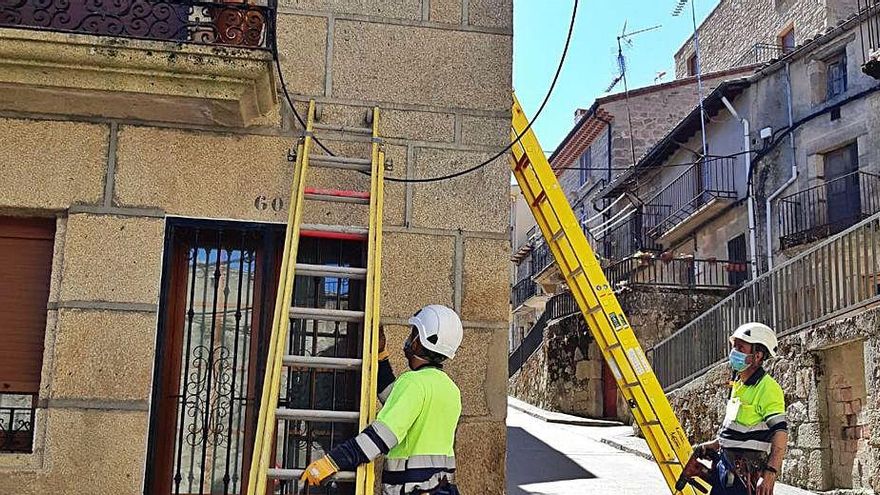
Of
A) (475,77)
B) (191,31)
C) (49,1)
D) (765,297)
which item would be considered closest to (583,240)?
(475,77)

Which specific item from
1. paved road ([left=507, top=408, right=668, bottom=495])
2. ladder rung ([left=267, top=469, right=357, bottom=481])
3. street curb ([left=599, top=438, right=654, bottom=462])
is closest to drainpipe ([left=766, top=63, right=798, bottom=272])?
paved road ([left=507, top=408, right=668, bottom=495])

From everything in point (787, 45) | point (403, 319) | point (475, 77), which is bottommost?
point (403, 319)

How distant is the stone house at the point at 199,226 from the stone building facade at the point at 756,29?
18.7 metres

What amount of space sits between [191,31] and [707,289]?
17.9 m

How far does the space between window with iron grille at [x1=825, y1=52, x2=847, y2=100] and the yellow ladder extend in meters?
15.8

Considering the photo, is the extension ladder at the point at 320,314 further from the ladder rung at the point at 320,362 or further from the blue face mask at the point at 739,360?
the blue face mask at the point at 739,360

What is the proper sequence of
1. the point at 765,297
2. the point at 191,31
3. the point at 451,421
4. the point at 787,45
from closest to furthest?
the point at 451,421, the point at 191,31, the point at 765,297, the point at 787,45

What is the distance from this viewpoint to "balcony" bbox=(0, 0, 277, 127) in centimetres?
484

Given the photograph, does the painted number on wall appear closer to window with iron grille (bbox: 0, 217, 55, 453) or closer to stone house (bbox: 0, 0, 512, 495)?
stone house (bbox: 0, 0, 512, 495)

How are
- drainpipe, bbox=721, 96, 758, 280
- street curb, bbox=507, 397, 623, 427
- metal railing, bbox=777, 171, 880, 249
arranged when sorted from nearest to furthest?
metal railing, bbox=777, 171, 880, 249, street curb, bbox=507, 397, 623, 427, drainpipe, bbox=721, 96, 758, 280

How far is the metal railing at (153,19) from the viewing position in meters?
5.22

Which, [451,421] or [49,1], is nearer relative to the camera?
[451,421]

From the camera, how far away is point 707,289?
21266mm

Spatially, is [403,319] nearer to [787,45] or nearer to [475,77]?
[475,77]
